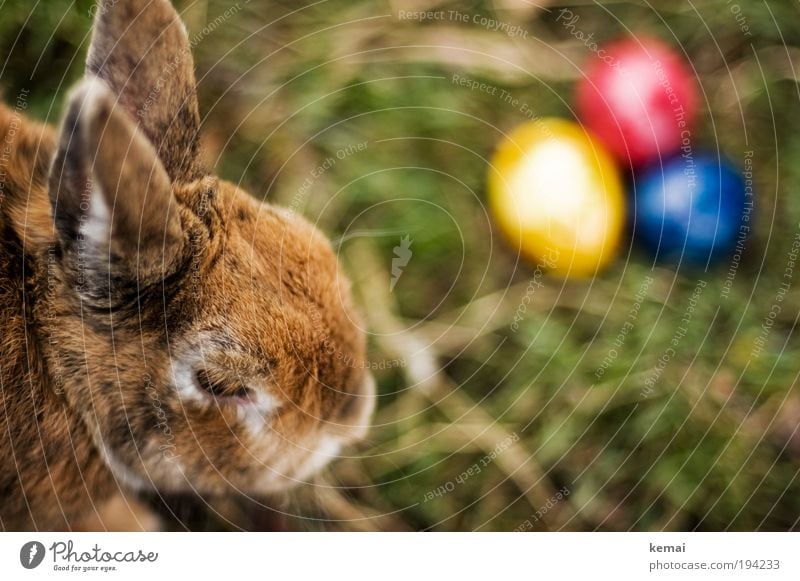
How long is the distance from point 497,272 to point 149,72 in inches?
22.4

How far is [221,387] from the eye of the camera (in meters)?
0.86

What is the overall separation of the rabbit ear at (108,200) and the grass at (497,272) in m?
0.32

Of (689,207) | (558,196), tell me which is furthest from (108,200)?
(689,207)

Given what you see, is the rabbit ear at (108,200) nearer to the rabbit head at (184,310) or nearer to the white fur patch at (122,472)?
the rabbit head at (184,310)

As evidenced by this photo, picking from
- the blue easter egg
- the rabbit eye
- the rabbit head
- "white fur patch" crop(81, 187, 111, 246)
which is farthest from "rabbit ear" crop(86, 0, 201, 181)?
the blue easter egg

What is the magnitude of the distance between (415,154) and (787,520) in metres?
0.78

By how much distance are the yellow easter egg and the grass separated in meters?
0.04

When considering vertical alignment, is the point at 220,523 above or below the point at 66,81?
below

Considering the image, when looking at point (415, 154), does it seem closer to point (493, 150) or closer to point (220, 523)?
point (493, 150)

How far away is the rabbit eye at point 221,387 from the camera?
85cm

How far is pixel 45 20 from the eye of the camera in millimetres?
1059

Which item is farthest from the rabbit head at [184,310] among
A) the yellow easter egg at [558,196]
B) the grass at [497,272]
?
the yellow easter egg at [558,196]

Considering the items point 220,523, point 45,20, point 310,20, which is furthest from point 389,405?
point 45,20
